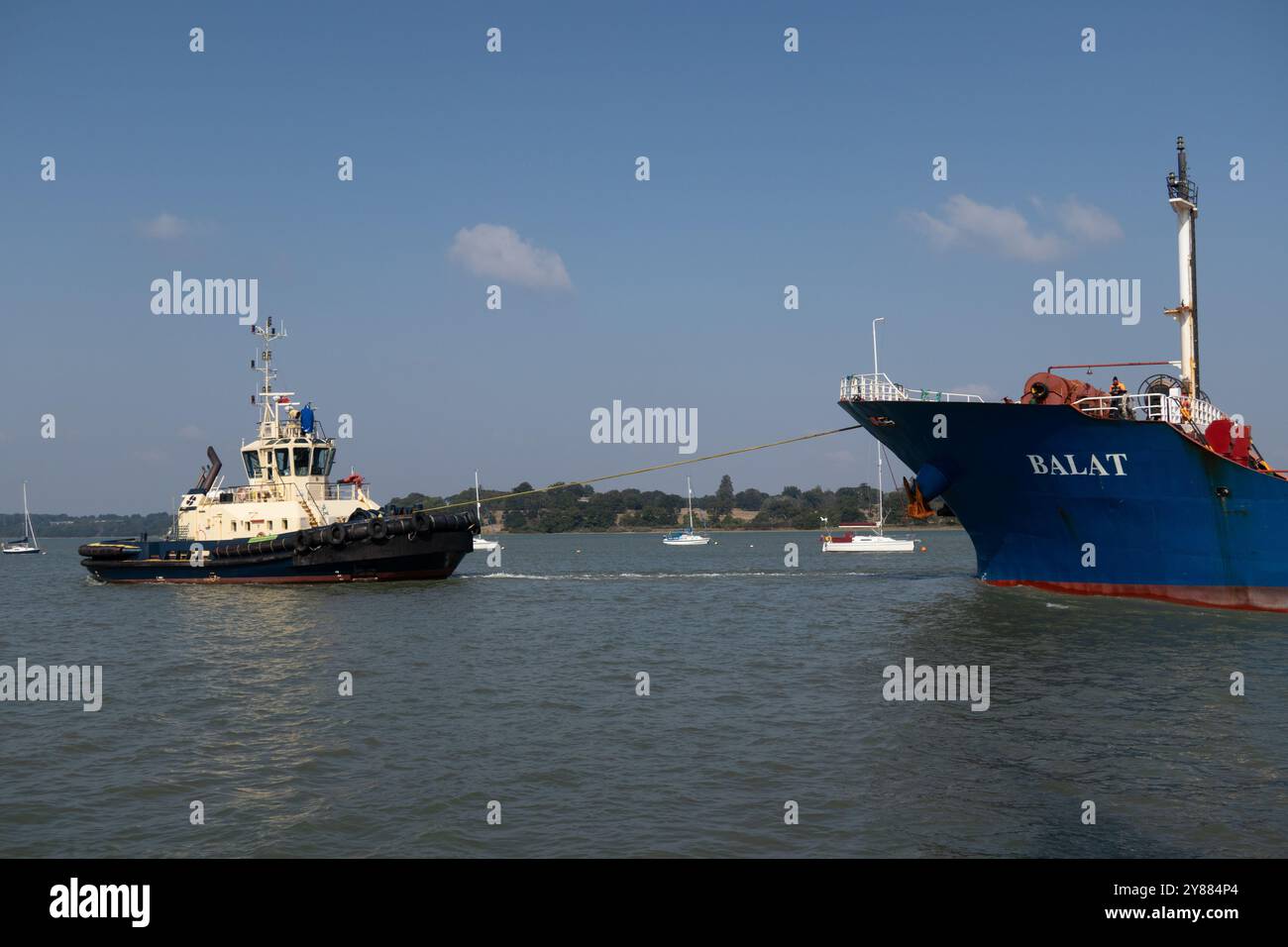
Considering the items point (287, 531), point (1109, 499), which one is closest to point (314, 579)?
point (287, 531)

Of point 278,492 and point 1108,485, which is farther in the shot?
point 278,492

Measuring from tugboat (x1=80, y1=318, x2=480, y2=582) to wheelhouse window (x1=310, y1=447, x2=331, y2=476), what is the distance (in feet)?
0.15

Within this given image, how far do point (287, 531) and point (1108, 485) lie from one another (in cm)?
3260

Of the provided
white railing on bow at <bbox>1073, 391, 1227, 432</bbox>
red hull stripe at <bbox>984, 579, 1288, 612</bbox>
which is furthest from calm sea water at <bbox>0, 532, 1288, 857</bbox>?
white railing on bow at <bbox>1073, 391, 1227, 432</bbox>

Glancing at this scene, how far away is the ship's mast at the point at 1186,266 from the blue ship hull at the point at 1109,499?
284 inches

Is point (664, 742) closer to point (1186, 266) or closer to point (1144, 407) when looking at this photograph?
point (1144, 407)

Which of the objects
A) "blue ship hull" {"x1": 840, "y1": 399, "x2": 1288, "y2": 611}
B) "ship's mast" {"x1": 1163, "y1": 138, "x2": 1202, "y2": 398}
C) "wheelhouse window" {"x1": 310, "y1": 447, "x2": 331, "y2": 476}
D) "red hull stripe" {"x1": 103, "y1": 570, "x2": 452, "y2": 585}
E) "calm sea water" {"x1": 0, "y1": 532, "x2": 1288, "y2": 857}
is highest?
"ship's mast" {"x1": 1163, "y1": 138, "x2": 1202, "y2": 398}

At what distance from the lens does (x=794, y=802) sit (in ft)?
36.8

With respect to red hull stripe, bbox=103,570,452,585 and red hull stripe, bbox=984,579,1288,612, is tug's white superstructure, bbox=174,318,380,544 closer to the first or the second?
red hull stripe, bbox=103,570,452,585

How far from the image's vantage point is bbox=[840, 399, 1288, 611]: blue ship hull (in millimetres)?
25828

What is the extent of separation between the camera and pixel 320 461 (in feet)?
142
